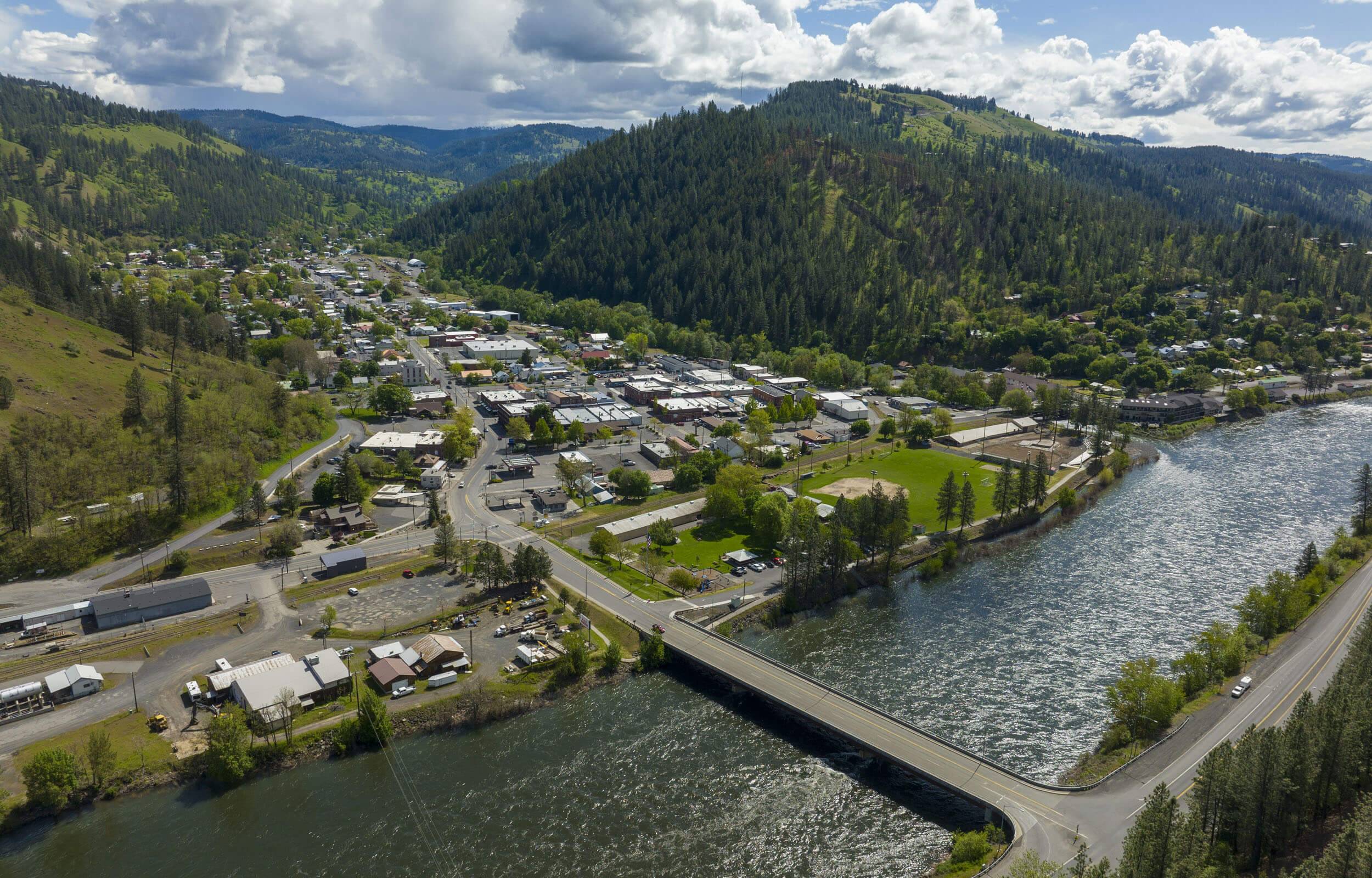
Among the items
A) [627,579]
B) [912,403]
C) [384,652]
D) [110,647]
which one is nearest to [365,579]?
[384,652]

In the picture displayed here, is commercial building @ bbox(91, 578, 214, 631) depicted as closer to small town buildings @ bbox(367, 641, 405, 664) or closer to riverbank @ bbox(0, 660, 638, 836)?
riverbank @ bbox(0, 660, 638, 836)

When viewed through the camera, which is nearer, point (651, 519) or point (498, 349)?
point (651, 519)

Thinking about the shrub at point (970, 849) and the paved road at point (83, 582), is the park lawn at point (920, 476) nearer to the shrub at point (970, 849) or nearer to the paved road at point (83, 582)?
the shrub at point (970, 849)

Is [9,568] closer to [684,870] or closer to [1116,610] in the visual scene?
[684,870]

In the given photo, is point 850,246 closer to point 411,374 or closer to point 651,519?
point 411,374

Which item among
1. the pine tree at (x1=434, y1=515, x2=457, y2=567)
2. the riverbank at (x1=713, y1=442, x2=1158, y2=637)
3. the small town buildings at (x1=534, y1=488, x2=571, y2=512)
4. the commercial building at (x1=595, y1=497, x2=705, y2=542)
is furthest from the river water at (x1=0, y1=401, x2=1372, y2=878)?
the small town buildings at (x1=534, y1=488, x2=571, y2=512)
